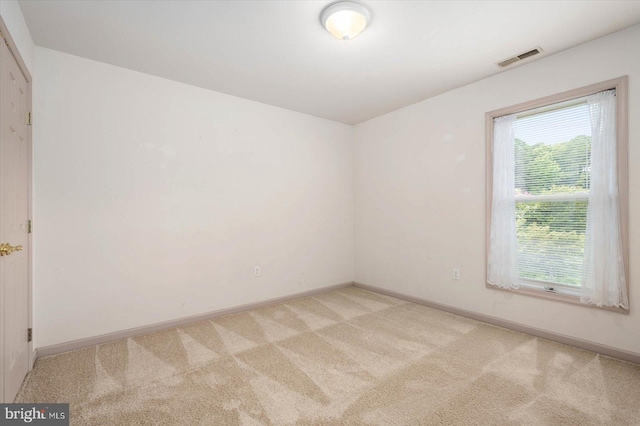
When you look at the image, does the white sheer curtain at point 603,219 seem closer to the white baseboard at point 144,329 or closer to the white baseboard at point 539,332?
the white baseboard at point 539,332

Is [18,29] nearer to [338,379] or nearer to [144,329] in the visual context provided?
[144,329]

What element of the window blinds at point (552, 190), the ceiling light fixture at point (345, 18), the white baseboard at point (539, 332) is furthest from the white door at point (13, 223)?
the window blinds at point (552, 190)

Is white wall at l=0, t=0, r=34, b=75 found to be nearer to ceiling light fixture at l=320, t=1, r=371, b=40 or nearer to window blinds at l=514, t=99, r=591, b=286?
ceiling light fixture at l=320, t=1, r=371, b=40

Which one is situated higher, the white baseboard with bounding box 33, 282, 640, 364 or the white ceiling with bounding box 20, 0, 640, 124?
the white ceiling with bounding box 20, 0, 640, 124

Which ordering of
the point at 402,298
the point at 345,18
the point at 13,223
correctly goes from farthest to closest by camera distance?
the point at 402,298
the point at 345,18
the point at 13,223

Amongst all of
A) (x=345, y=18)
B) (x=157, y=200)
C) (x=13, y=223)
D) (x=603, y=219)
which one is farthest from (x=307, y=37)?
(x=603, y=219)

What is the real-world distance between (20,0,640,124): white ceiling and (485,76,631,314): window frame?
0.42 metres

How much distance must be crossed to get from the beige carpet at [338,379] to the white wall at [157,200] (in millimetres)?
458

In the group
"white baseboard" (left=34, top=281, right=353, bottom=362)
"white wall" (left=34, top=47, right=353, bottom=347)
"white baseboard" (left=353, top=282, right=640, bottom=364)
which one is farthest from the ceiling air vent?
"white baseboard" (left=34, top=281, right=353, bottom=362)

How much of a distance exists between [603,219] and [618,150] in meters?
0.57

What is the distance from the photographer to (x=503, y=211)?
10.1 ft

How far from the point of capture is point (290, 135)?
417cm

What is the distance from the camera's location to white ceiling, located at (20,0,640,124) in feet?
6.88

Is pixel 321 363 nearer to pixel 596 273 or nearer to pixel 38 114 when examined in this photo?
pixel 596 273
